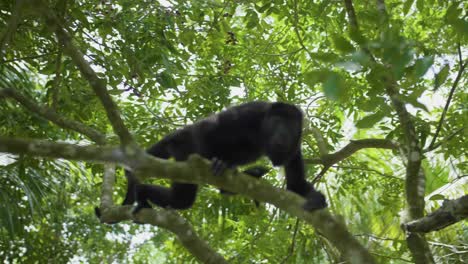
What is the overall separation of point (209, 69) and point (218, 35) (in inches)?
15.0

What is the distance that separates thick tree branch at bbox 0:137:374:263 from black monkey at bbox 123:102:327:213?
0.80 meters

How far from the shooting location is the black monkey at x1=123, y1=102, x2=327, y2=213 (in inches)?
139

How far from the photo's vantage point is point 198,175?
2.50 metres

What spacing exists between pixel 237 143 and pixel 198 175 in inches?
44.8

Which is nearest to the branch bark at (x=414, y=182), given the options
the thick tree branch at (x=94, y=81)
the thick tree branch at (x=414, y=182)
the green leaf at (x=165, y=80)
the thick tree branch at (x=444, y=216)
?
the thick tree branch at (x=414, y=182)

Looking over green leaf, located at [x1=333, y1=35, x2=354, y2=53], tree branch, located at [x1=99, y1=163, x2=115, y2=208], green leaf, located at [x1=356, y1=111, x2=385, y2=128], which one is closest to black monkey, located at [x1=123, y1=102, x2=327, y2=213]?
tree branch, located at [x1=99, y1=163, x2=115, y2=208]

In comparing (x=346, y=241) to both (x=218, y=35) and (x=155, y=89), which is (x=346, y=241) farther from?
(x=218, y=35)

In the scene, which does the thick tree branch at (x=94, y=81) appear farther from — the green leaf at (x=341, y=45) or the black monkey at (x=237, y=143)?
the green leaf at (x=341, y=45)

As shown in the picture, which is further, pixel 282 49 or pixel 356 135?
pixel 356 135

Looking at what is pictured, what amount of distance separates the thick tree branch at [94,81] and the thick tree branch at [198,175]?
0.56ft

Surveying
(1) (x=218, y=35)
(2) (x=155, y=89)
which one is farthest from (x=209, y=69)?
(2) (x=155, y=89)

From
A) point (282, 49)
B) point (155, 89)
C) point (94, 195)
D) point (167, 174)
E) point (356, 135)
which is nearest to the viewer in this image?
point (167, 174)

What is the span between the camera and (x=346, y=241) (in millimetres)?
2465

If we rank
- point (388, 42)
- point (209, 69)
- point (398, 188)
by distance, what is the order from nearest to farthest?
point (388, 42), point (398, 188), point (209, 69)
